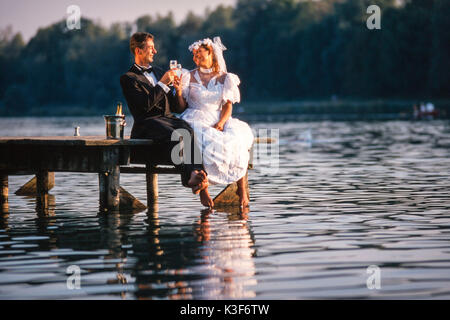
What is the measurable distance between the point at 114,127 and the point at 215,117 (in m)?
1.25

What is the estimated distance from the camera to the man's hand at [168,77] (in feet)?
37.4

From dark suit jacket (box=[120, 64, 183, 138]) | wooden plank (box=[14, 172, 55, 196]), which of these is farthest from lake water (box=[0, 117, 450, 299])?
dark suit jacket (box=[120, 64, 183, 138])

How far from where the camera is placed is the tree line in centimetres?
8575

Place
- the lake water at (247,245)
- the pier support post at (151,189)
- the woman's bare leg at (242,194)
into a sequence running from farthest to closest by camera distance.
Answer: the pier support post at (151,189) → the woman's bare leg at (242,194) → the lake water at (247,245)

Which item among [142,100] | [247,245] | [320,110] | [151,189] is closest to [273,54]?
[320,110]

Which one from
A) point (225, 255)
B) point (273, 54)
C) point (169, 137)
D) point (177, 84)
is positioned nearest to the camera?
point (225, 255)

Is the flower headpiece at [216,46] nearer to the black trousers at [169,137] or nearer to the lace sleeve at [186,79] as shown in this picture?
the lace sleeve at [186,79]

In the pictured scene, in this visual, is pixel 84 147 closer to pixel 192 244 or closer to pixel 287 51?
pixel 192 244

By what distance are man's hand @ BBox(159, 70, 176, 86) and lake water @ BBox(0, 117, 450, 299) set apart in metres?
1.58

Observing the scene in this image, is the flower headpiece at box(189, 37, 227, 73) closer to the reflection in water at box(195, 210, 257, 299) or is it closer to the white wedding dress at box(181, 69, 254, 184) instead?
the white wedding dress at box(181, 69, 254, 184)

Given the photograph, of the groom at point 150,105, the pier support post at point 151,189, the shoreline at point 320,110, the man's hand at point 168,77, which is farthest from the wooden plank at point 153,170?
the shoreline at point 320,110

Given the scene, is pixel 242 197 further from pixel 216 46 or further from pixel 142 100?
pixel 216 46

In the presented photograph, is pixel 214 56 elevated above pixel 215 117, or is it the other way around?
pixel 214 56

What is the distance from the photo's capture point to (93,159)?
11.4 m
